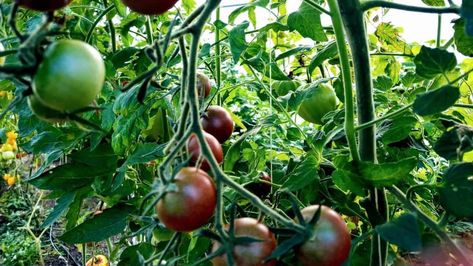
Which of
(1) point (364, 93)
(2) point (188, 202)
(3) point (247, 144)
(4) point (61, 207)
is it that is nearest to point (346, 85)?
(1) point (364, 93)

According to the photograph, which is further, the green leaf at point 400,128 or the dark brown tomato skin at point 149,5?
the green leaf at point 400,128

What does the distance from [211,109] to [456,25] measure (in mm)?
356

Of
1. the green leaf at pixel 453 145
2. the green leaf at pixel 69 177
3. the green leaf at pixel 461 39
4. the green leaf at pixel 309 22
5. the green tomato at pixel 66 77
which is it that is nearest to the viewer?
the green tomato at pixel 66 77

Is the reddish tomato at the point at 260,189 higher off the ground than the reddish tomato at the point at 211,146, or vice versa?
the reddish tomato at the point at 211,146

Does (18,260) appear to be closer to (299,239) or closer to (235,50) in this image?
(235,50)

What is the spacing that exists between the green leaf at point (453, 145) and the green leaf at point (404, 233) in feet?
0.36

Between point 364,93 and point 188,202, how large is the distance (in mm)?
295

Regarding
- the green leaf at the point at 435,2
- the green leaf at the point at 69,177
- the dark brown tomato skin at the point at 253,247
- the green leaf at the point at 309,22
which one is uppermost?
the green leaf at the point at 435,2

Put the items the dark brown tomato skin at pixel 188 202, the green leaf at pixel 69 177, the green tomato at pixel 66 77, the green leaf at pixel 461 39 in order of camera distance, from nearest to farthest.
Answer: the green tomato at pixel 66 77 → the dark brown tomato skin at pixel 188 202 → the green leaf at pixel 461 39 → the green leaf at pixel 69 177

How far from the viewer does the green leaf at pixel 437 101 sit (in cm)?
52

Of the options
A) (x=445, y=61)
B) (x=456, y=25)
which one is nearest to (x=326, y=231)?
(x=445, y=61)

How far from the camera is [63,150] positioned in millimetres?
947

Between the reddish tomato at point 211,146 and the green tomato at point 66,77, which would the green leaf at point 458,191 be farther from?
the green tomato at point 66,77

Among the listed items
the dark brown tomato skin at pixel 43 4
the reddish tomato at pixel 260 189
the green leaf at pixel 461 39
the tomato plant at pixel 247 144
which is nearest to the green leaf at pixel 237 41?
the tomato plant at pixel 247 144
